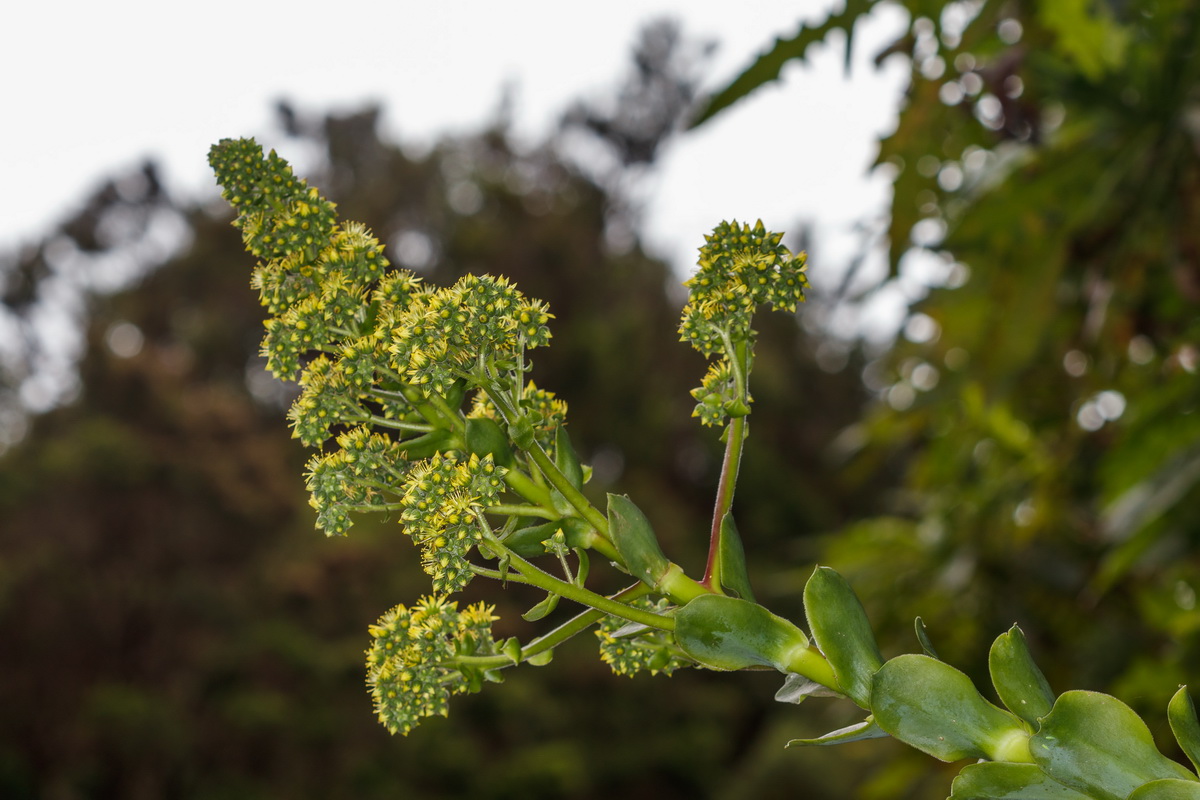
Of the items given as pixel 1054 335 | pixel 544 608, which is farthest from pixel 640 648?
pixel 1054 335

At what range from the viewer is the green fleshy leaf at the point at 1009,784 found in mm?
505

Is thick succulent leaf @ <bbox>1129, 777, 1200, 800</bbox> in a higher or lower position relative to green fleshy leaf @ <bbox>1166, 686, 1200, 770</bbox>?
higher

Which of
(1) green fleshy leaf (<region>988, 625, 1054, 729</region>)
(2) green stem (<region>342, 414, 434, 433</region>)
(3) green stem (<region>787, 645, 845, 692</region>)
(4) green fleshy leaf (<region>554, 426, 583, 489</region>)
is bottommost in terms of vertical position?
(1) green fleshy leaf (<region>988, 625, 1054, 729</region>)

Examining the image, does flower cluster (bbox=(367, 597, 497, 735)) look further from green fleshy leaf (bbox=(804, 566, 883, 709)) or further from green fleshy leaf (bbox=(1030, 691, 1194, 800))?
green fleshy leaf (bbox=(1030, 691, 1194, 800))

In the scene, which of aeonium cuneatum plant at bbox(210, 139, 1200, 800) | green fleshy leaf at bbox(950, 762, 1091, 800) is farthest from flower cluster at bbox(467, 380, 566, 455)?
green fleshy leaf at bbox(950, 762, 1091, 800)

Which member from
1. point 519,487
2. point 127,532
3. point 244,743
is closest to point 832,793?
point 244,743

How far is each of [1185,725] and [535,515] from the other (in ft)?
1.26

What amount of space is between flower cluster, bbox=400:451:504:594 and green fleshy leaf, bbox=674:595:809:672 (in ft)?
0.44

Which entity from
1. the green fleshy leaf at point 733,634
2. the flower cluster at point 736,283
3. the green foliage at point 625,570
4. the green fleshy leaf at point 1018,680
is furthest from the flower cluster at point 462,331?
the green fleshy leaf at point 1018,680

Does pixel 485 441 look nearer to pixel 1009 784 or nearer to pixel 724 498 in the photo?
pixel 724 498

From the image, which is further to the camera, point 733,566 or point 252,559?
point 252,559

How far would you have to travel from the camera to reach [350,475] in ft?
2.10

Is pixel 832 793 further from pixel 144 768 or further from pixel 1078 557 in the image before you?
pixel 1078 557

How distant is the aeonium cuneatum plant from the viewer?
51cm
